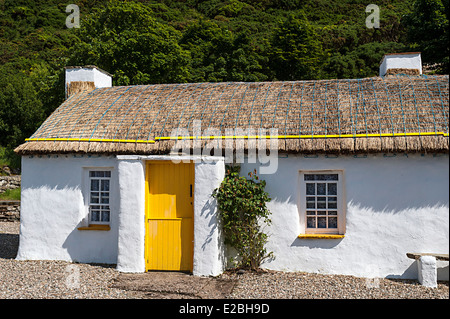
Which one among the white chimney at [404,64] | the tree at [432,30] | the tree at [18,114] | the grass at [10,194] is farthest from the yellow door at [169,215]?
the tree at [18,114]

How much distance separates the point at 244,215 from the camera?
309 inches

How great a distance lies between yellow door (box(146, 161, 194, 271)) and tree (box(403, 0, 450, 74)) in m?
15.1

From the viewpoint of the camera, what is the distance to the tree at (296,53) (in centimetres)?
2759

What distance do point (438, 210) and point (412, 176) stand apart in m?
0.82

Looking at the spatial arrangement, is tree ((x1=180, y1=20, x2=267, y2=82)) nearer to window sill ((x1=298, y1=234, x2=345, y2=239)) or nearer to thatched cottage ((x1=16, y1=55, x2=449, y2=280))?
thatched cottage ((x1=16, y1=55, x2=449, y2=280))

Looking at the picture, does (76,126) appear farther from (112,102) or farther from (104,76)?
(104,76)

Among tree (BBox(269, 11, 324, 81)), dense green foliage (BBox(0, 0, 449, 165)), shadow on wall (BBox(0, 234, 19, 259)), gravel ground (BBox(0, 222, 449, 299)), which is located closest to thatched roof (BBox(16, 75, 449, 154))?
gravel ground (BBox(0, 222, 449, 299))

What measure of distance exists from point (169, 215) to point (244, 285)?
7.16 feet

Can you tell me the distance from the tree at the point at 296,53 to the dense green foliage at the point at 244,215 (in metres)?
21.2

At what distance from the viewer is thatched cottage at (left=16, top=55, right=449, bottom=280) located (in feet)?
24.7

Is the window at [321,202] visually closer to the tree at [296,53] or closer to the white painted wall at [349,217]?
the white painted wall at [349,217]

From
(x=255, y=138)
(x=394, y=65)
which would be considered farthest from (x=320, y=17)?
(x=255, y=138)

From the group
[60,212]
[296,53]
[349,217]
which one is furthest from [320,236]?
[296,53]

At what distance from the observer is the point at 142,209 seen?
25.8 feet
